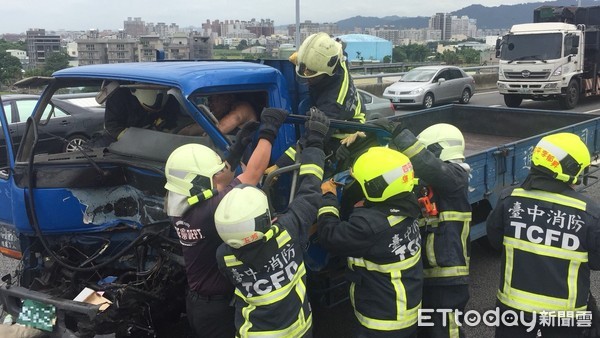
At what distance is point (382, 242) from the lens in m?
2.95

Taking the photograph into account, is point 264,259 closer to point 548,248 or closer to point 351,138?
point 351,138

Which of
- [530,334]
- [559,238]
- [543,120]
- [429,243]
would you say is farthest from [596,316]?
[543,120]

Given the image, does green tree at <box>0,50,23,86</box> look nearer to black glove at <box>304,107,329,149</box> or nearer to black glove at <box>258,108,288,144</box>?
black glove at <box>258,108,288,144</box>

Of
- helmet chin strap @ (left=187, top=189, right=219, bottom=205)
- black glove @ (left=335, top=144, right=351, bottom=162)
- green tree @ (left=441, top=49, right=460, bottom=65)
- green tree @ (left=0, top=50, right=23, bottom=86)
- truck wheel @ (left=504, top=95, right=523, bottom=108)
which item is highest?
green tree @ (left=441, top=49, right=460, bottom=65)

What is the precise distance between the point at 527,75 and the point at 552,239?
14881 mm

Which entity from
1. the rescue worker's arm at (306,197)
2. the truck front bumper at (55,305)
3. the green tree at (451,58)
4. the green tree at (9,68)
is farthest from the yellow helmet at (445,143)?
the green tree at (451,58)

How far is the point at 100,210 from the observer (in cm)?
354

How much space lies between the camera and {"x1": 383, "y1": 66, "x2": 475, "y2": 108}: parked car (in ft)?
56.9

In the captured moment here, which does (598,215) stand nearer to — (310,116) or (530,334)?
(530,334)

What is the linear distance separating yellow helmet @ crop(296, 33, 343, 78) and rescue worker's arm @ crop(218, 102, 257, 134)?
458 mm

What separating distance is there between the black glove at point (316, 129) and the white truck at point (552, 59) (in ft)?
48.7

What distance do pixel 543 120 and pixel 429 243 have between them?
491 centimetres

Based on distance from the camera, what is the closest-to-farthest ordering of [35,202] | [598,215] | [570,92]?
[598,215] < [35,202] < [570,92]

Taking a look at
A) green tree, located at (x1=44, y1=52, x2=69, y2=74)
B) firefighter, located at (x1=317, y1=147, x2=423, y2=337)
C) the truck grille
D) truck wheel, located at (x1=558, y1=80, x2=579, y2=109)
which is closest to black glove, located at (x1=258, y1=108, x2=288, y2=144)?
firefighter, located at (x1=317, y1=147, x2=423, y2=337)
